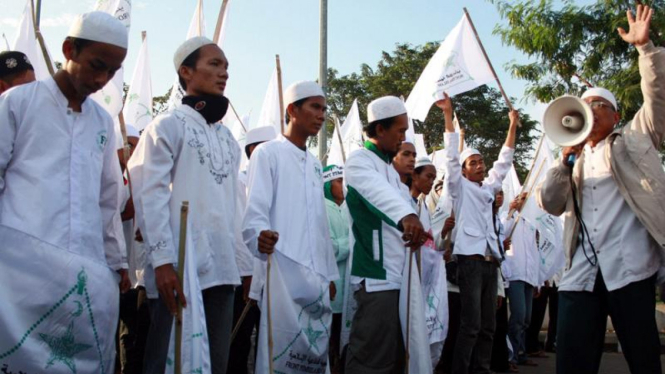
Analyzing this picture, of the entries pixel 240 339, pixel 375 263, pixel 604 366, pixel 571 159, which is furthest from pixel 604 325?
pixel 604 366

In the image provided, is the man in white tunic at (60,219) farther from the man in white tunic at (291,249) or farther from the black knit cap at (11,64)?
the black knit cap at (11,64)

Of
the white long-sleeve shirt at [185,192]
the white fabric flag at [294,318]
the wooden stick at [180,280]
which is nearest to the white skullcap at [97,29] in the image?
the white long-sleeve shirt at [185,192]

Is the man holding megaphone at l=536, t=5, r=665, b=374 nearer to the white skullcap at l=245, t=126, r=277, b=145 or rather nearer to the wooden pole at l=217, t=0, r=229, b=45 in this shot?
the wooden pole at l=217, t=0, r=229, b=45

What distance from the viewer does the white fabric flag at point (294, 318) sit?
433 centimetres

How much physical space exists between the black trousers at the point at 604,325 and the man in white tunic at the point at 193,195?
219 cm

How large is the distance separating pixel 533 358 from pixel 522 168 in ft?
92.2

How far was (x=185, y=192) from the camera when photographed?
3619 millimetres

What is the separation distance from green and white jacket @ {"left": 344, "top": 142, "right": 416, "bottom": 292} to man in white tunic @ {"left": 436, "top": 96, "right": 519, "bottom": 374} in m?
1.93

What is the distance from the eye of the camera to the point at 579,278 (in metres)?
4.50

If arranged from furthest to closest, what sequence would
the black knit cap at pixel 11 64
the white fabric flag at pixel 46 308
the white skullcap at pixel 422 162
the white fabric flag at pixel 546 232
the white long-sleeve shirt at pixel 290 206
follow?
the white fabric flag at pixel 546 232, the white skullcap at pixel 422 162, the black knit cap at pixel 11 64, the white long-sleeve shirt at pixel 290 206, the white fabric flag at pixel 46 308

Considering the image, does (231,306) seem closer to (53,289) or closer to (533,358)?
(53,289)

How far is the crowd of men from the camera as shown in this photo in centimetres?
315

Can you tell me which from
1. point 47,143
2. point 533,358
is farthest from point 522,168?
point 47,143

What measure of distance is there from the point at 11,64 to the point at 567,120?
3619 millimetres
